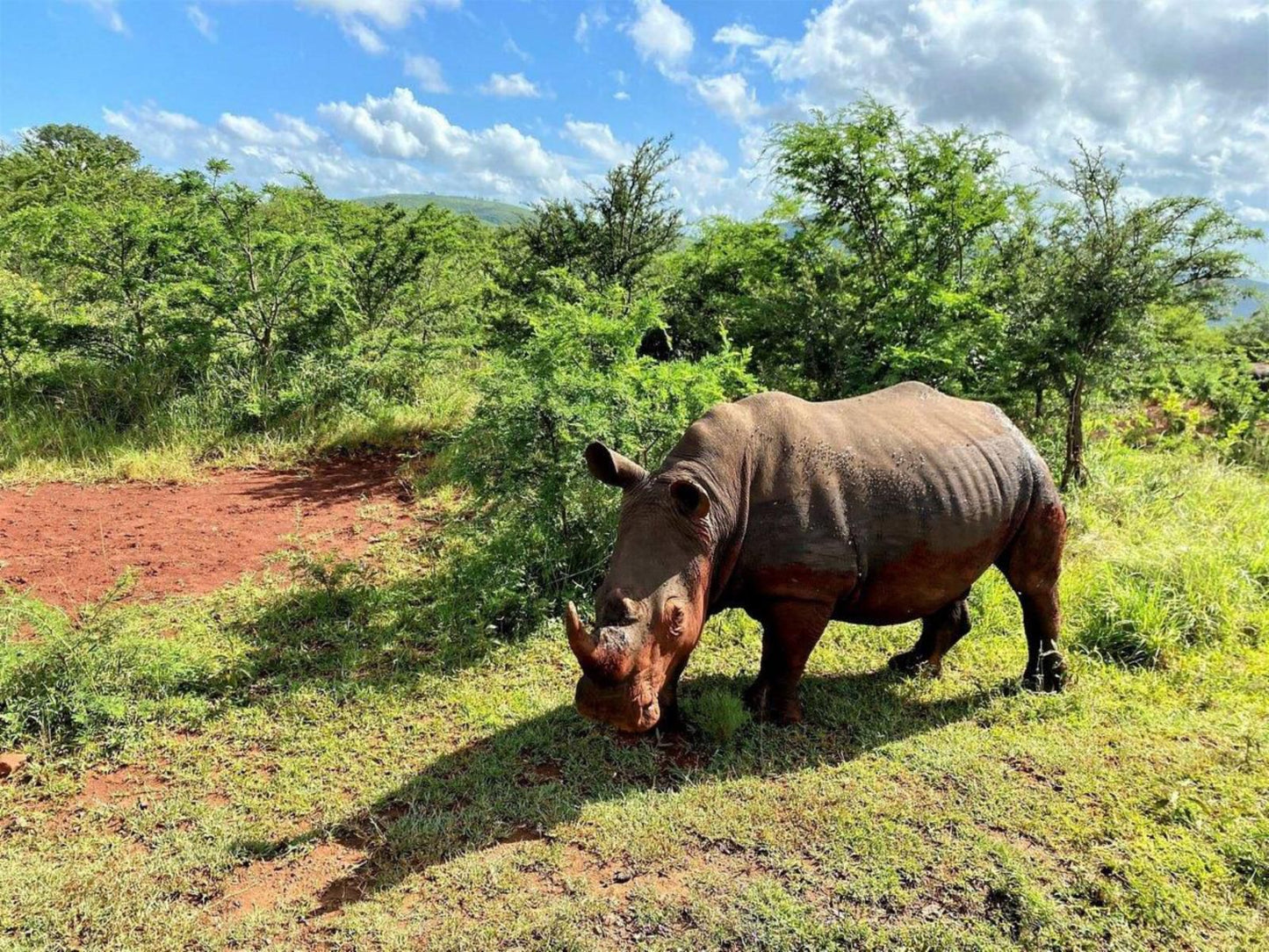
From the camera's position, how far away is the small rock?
13.3 ft

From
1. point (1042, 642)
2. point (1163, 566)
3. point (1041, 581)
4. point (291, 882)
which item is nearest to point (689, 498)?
point (291, 882)

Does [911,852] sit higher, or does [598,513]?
[598,513]

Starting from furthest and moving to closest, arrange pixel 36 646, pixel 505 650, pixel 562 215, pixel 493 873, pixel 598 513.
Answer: pixel 562 215 → pixel 598 513 → pixel 505 650 → pixel 36 646 → pixel 493 873

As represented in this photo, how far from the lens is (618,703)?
10.8ft

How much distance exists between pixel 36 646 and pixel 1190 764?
683cm

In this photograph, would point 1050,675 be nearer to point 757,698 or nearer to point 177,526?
point 757,698

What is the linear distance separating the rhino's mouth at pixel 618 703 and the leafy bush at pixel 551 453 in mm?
2590

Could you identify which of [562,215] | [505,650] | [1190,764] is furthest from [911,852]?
[562,215]

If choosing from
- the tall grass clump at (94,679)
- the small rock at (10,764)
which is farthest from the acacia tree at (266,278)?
the small rock at (10,764)

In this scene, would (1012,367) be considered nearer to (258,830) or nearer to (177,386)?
(258,830)

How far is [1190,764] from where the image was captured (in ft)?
13.3

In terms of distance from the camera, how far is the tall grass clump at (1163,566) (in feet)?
17.8

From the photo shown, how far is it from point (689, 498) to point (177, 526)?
646 centimetres

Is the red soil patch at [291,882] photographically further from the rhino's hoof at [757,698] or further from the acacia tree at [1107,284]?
the acacia tree at [1107,284]
